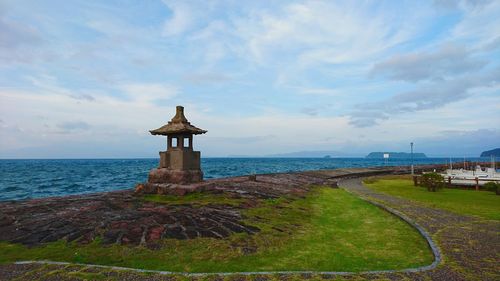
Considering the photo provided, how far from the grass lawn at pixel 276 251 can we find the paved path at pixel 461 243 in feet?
2.18

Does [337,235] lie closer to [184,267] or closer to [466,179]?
[184,267]

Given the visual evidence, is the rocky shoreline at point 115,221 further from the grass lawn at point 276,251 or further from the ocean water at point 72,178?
the ocean water at point 72,178

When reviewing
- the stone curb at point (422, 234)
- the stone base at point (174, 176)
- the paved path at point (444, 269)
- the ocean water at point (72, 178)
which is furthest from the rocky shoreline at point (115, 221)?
the ocean water at point (72, 178)

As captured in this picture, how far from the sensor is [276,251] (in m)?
9.52

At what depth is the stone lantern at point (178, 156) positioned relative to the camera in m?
18.7

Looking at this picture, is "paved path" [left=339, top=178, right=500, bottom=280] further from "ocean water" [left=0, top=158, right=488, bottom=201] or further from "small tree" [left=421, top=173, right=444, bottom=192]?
"ocean water" [left=0, top=158, right=488, bottom=201]

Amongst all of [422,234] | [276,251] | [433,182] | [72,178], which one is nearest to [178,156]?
[276,251]

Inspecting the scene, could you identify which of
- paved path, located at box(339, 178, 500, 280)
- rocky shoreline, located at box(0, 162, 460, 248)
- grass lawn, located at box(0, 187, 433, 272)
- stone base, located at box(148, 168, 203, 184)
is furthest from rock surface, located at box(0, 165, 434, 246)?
paved path, located at box(339, 178, 500, 280)

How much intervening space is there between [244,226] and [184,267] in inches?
165

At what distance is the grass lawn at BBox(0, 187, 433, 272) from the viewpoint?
27.5ft

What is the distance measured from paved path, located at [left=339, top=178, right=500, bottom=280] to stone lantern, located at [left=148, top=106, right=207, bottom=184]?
39.4 ft

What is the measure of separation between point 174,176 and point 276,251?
35.3 ft

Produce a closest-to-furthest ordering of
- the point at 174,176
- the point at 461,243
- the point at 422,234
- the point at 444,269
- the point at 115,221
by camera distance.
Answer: the point at 444,269 → the point at 461,243 → the point at 422,234 → the point at 115,221 → the point at 174,176

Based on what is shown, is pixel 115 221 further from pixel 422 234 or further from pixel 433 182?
pixel 433 182
